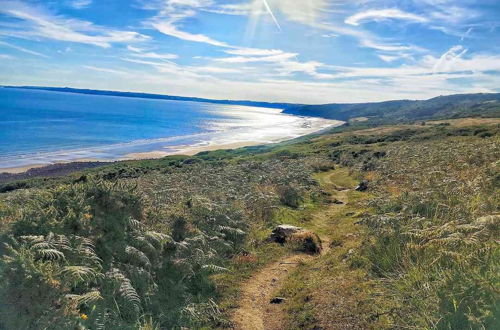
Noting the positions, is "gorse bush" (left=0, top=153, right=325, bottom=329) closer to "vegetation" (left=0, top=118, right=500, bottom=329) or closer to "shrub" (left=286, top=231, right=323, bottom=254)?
"vegetation" (left=0, top=118, right=500, bottom=329)

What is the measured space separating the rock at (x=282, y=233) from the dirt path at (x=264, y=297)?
125 centimetres

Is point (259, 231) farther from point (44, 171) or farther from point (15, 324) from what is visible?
point (44, 171)

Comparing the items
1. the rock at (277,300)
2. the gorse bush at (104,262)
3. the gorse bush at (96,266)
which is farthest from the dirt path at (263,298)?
the gorse bush at (96,266)

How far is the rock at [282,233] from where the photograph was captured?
1510cm

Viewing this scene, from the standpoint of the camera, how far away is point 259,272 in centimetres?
1225

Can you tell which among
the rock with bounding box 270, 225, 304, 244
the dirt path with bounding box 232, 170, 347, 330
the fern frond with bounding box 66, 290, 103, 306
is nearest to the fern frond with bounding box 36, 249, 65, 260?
the fern frond with bounding box 66, 290, 103, 306

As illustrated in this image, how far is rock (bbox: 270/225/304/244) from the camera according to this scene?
49.5 ft

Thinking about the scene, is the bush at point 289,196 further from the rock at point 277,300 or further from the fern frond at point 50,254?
the fern frond at point 50,254

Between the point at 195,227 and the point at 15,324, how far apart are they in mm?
6735

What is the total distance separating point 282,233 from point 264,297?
16.6ft

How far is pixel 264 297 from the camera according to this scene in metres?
10.5

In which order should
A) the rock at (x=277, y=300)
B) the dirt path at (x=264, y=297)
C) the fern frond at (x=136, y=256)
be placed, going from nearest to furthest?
the fern frond at (x=136, y=256) → the dirt path at (x=264, y=297) → the rock at (x=277, y=300)

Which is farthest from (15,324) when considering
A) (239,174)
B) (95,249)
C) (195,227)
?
(239,174)

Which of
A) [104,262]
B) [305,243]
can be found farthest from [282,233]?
[104,262]
